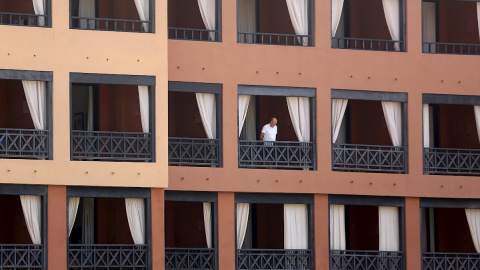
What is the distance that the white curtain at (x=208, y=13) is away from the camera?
37781 millimetres

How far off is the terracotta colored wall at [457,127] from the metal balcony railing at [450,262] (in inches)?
137

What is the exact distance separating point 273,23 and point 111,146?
775 centimetres

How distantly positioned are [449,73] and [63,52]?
11.3 meters

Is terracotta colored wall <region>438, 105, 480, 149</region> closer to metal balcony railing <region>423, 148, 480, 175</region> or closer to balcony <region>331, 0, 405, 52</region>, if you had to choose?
metal balcony railing <region>423, 148, 480, 175</region>

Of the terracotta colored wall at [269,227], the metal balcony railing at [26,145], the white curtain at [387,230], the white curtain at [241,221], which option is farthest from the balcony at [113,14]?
the white curtain at [387,230]

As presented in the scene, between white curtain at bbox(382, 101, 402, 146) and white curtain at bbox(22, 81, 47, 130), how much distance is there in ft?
32.0

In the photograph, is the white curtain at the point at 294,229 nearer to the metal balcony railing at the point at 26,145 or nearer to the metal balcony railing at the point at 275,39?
the metal balcony railing at the point at 275,39

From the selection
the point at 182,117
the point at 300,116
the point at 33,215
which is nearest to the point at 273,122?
the point at 300,116

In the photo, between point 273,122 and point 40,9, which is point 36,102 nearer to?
point 40,9

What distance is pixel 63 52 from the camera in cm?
3503

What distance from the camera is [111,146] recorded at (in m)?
35.4

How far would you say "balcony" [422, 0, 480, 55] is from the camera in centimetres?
4112

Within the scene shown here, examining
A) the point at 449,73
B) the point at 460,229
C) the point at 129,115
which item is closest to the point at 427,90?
the point at 449,73

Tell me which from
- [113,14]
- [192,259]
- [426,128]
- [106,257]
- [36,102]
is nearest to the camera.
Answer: [36,102]
